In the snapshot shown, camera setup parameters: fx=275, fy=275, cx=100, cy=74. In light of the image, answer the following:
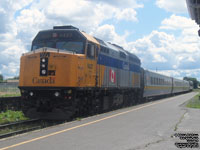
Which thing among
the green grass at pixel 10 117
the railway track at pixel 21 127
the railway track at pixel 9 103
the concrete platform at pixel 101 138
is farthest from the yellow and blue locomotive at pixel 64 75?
the railway track at pixel 9 103

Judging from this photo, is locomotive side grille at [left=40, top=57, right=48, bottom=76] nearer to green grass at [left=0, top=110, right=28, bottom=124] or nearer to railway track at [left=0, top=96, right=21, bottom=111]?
green grass at [left=0, top=110, right=28, bottom=124]

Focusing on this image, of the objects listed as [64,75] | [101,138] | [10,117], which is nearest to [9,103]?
[10,117]

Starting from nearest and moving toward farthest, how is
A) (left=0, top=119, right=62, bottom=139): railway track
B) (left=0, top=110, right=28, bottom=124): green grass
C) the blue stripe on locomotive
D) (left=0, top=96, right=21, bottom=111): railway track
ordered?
(left=0, top=119, right=62, bottom=139): railway track
(left=0, top=110, right=28, bottom=124): green grass
the blue stripe on locomotive
(left=0, top=96, right=21, bottom=111): railway track

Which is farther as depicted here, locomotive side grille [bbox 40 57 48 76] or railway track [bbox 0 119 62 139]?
locomotive side grille [bbox 40 57 48 76]

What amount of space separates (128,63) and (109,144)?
1314 cm

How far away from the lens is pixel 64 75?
1141 centimetres

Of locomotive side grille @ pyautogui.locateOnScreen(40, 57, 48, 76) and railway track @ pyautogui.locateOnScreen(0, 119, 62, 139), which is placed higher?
locomotive side grille @ pyautogui.locateOnScreen(40, 57, 48, 76)

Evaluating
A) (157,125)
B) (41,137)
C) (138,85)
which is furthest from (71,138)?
(138,85)

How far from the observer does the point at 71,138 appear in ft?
25.7

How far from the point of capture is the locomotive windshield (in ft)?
41.1

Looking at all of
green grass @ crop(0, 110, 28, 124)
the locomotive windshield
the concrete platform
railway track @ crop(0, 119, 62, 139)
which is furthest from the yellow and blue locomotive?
the concrete platform

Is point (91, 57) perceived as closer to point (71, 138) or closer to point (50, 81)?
point (50, 81)

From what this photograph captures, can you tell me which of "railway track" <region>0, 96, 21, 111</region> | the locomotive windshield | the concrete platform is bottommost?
the concrete platform

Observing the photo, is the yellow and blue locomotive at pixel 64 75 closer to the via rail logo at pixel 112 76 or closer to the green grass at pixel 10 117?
the via rail logo at pixel 112 76
